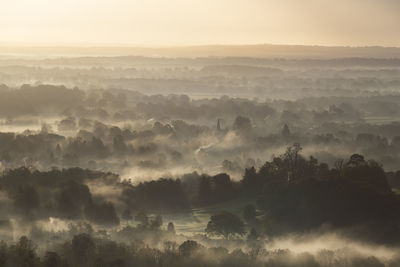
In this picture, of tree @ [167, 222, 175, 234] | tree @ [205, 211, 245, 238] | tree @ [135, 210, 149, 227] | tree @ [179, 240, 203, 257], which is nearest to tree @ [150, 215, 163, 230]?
tree @ [135, 210, 149, 227]

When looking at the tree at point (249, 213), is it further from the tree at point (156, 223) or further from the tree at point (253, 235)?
the tree at point (156, 223)

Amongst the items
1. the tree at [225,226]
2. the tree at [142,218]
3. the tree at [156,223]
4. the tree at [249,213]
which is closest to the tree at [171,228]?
the tree at [156,223]

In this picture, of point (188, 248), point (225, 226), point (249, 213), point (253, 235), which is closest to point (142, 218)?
point (225, 226)

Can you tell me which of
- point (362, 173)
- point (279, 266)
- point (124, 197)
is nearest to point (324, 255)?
point (279, 266)

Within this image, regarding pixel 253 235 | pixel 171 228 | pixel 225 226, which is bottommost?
pixel 171 228

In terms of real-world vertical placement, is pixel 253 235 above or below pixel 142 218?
above

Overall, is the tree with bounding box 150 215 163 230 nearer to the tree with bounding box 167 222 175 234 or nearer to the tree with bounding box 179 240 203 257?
the tree with bounding box 167 222 175 234

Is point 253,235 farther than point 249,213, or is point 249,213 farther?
point 249,213

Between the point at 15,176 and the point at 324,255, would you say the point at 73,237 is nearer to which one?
the point at 324,255

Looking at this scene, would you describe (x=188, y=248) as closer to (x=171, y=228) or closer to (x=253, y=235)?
(x=253, y=235)
